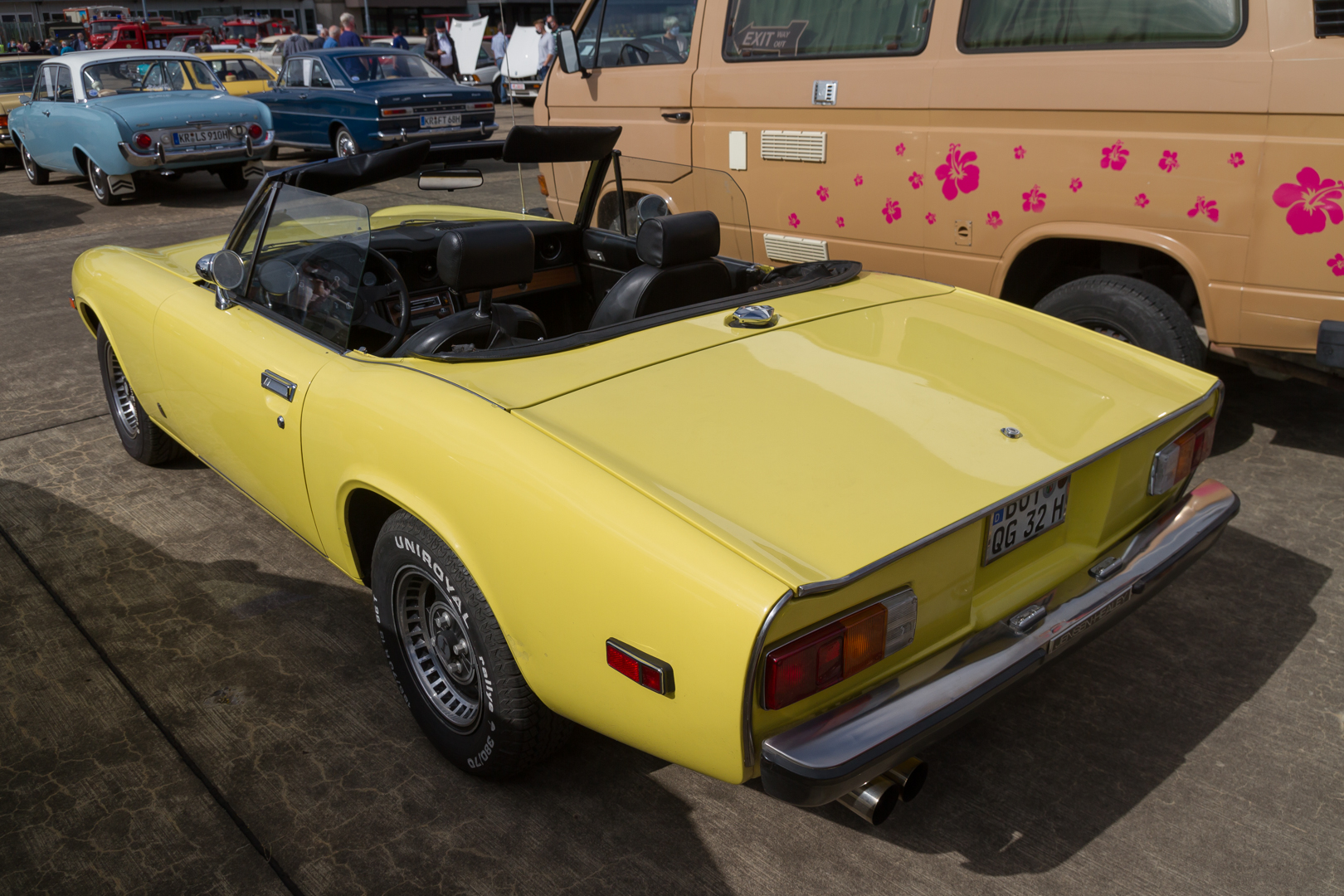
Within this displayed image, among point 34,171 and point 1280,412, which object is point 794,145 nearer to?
point 1280,412

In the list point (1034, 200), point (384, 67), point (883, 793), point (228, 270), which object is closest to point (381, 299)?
point (228, 270)

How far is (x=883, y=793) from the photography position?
204cm

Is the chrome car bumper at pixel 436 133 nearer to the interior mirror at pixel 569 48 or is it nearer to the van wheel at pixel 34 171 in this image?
the van wheel at pixel 34 171

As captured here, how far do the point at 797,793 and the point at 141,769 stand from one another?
1.82m

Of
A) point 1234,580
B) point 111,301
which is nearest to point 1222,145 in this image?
point 1234,580

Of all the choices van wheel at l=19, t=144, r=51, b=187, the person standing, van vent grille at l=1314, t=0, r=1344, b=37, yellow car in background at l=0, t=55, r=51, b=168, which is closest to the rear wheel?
van vent grille at l=1314, t=0, r=1344, b=37

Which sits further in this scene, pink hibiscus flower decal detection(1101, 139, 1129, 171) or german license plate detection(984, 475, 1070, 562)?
pink hibiscus flower decal detection(1101, 139, 1129, 171)

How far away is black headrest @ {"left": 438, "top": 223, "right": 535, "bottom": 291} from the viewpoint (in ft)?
8.46

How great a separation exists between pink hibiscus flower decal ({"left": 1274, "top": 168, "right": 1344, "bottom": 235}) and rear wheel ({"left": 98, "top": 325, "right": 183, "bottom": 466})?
4447 mm

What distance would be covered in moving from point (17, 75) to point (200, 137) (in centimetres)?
537

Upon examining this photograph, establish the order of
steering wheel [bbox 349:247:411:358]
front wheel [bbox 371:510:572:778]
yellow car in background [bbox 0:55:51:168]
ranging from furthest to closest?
yellow car in background [bbox 0:55:51:168] < steering wheel [bbox 349:247:411:358] < front wheel [bbox 371:510:572:778]

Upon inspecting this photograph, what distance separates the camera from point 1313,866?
2.21 m

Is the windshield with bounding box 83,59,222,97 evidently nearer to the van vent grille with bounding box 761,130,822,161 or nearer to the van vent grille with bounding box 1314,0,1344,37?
the van vent grille with bounding box 761,130,822,161

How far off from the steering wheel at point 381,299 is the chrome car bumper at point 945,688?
5.31ft
